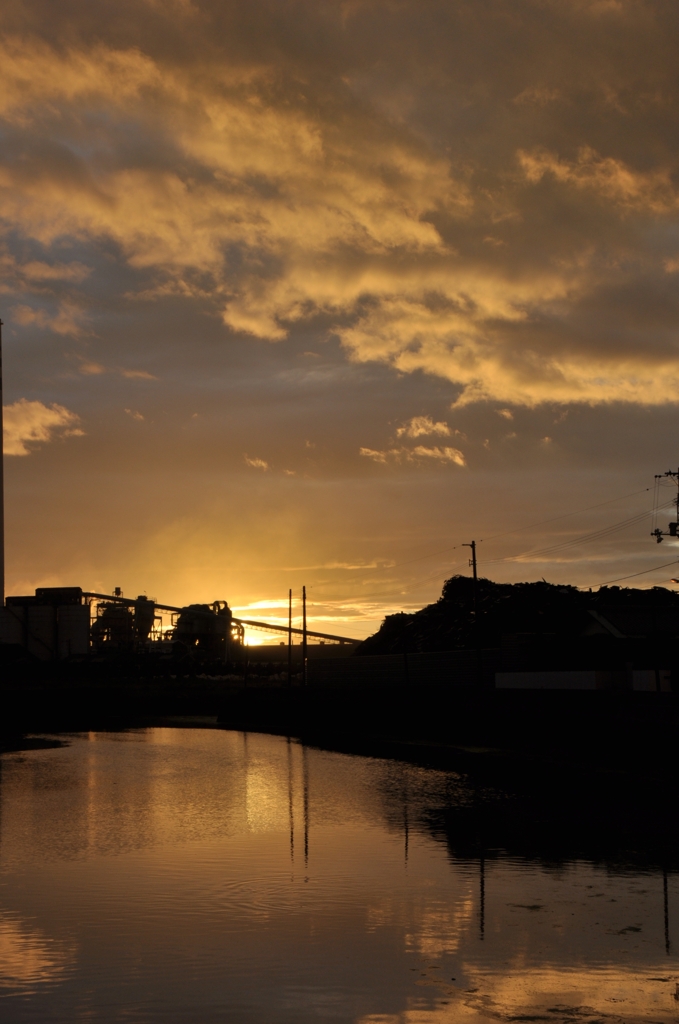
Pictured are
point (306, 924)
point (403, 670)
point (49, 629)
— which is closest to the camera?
point (306, 924)

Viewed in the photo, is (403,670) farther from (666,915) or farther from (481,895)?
(666,915)

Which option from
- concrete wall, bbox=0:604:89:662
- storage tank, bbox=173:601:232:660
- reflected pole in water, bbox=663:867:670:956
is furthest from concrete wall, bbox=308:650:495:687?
storage tank, bbox=173:601:232:660

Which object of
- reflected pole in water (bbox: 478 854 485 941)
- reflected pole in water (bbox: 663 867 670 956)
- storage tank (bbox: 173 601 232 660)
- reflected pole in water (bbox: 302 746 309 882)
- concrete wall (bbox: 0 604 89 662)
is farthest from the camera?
storage tank (bbox: 173 601 232 660)

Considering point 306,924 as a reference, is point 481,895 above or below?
below

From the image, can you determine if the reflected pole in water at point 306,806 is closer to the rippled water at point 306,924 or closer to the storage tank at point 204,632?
the rippled water at point 306,924

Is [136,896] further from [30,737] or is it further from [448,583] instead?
[448,583]

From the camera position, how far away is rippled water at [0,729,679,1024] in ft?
31.4

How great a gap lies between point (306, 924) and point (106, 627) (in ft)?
475

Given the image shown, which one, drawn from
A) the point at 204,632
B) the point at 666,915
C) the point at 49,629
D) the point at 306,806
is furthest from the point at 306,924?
the point at 204,632

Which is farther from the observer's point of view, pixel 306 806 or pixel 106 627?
pixel 106 627

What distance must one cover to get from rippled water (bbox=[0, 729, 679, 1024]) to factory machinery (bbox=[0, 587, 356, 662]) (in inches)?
3891

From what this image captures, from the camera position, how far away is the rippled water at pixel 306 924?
9.58m

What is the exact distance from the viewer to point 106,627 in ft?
501

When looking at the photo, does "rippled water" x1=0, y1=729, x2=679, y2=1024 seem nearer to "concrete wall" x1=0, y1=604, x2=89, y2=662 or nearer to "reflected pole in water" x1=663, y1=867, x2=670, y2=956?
"reflected pole in water" x1=663, y1=867, x2=670, y2=956
